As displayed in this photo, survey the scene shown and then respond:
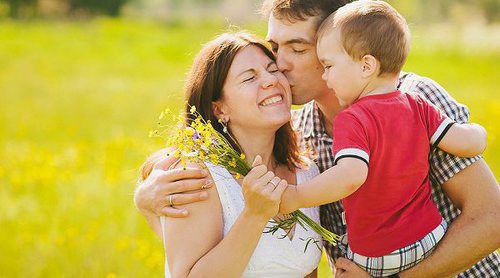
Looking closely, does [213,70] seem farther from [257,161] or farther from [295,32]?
[257,161]

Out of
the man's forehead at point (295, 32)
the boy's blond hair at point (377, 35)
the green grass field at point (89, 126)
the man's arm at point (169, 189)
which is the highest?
the boy's blond hair at point (377, 35)

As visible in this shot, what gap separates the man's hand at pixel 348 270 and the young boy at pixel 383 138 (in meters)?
0.03

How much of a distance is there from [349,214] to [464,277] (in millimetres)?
795

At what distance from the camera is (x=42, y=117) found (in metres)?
11.5

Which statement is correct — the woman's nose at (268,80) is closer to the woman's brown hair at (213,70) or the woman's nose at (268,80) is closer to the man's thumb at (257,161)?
the woman's brown hair at (213,70)

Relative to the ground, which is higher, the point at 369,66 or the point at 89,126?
the point at 369,66

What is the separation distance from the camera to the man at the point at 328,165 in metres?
3.35

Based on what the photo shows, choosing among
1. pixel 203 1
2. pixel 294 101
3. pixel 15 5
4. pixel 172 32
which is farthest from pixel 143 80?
pixel 203 1

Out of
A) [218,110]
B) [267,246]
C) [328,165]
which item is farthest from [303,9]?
[267,246]

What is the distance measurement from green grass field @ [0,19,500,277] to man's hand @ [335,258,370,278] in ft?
4.34

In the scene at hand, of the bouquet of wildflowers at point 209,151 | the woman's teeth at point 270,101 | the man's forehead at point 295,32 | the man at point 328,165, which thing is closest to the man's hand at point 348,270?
the man at point 328,165

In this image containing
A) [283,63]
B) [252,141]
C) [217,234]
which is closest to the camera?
[217,234]

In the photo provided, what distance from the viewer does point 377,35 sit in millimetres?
3135

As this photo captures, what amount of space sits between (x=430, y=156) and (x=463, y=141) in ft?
0.70
